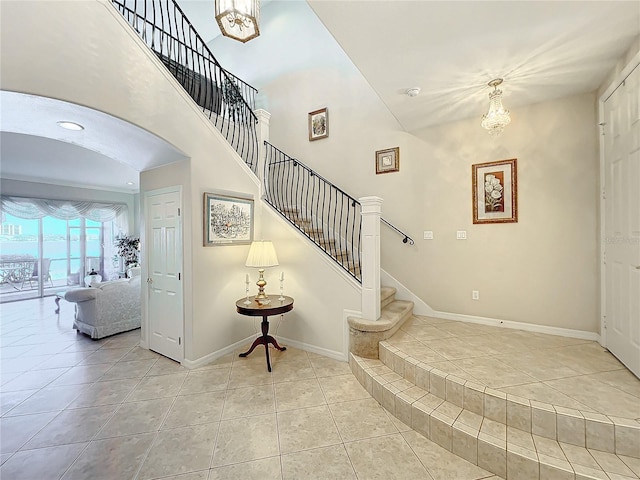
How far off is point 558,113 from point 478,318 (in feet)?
8.45

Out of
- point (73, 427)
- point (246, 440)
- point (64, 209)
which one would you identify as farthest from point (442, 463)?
point (64, 209)

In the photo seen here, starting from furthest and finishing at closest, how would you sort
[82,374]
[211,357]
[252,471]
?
[211,357] < [82,374] < [252,471]

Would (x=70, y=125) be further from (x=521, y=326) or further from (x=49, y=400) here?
(x=521, y=326)

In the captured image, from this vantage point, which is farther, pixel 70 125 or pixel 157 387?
pixel 157 387

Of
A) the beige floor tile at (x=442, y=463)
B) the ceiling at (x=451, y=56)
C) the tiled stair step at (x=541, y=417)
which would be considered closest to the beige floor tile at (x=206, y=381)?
the beige floor tile at (x=442, y=463)

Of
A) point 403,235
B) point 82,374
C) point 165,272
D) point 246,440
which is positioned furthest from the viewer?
point 403,235

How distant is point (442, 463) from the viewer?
68.9 inches

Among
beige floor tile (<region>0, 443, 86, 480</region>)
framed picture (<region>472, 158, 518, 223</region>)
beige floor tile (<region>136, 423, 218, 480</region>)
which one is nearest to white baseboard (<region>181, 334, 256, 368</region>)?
beige floor tile (<region>136, 423, 218, 480</region>)

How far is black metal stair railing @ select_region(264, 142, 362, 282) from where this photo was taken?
415cm

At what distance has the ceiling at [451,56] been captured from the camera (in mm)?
1819

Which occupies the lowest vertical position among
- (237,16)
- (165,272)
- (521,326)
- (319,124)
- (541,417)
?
(541,417)

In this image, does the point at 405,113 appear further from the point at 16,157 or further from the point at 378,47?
the point at 16,157

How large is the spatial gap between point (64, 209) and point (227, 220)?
6559mm

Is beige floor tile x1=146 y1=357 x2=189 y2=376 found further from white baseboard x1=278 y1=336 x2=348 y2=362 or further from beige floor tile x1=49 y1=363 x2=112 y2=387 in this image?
white baseboard x1=278 y1=336 x2=348 y2=362
